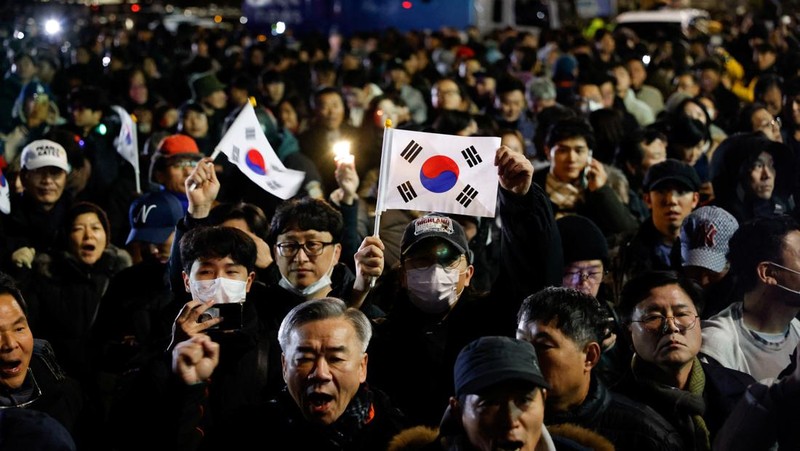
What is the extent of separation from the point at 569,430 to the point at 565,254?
6.85ft

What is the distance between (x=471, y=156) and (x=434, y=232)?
1.16 feet

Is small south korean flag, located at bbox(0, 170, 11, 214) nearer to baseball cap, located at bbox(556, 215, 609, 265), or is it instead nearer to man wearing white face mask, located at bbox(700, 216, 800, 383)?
baseball cap, located at bbox(556, 215, 609, 265)

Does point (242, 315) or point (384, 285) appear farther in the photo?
point (384, 285)

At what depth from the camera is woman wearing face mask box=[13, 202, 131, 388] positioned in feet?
21.3

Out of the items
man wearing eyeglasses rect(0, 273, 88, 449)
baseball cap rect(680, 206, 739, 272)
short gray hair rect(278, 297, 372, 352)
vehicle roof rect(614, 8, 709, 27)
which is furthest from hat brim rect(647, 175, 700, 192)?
vehicle roof rect(614, 8, 709, 27)

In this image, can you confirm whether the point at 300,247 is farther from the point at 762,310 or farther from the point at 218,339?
the point at 762,310

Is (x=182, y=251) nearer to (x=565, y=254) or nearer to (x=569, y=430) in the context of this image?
(x=565, y=254)

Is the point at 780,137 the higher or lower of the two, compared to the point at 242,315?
higher

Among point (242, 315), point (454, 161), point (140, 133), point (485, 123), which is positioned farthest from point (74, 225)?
point (140, 133)

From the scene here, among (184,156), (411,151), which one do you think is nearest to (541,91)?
(184,156)

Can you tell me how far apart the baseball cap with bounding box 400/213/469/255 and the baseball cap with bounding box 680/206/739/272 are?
157 cm

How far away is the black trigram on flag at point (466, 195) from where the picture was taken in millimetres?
4898

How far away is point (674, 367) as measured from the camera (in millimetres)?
4395

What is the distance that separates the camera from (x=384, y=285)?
5.61 m
